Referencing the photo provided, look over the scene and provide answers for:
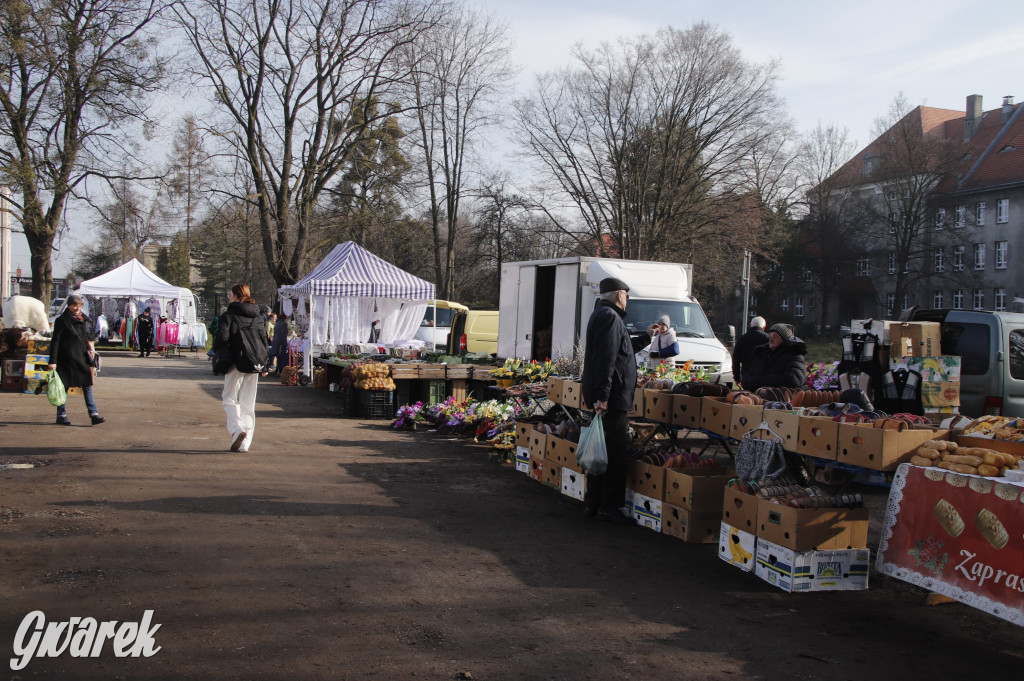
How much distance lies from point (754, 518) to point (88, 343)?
937cm

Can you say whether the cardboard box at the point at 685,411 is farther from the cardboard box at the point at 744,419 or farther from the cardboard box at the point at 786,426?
the cardboard box at the point at 786,426

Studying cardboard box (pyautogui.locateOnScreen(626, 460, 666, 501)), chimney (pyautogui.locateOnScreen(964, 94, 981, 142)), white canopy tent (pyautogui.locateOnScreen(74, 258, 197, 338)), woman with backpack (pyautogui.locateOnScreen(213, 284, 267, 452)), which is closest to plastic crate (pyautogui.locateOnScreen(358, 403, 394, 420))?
woman with backpack (pyautogui.locateOnScreen(213, 284, 267, 452))

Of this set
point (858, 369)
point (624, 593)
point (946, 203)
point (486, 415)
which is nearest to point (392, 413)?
point (486, 415)

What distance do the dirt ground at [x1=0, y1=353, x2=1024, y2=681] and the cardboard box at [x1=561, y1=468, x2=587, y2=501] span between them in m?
0.13

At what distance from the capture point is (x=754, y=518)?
5.36 metres

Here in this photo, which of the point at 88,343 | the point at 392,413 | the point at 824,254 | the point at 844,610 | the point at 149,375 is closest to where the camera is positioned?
the point at 844,610

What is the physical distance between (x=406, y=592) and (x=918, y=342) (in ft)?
22.0

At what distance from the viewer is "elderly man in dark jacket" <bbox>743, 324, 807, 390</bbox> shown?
855 centimetres

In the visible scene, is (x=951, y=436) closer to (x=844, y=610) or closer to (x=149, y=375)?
(x=844, y=610)

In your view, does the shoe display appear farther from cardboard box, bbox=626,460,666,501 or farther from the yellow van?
the yellow van

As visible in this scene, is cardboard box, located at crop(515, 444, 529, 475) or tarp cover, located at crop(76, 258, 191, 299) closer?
cardboard box, located at crop(515, 444, 529, 475)

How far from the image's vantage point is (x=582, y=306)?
13.7 metres

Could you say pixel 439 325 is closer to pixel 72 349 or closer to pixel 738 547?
pixel 72 349

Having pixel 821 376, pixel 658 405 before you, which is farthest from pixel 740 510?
pixel 821 376
